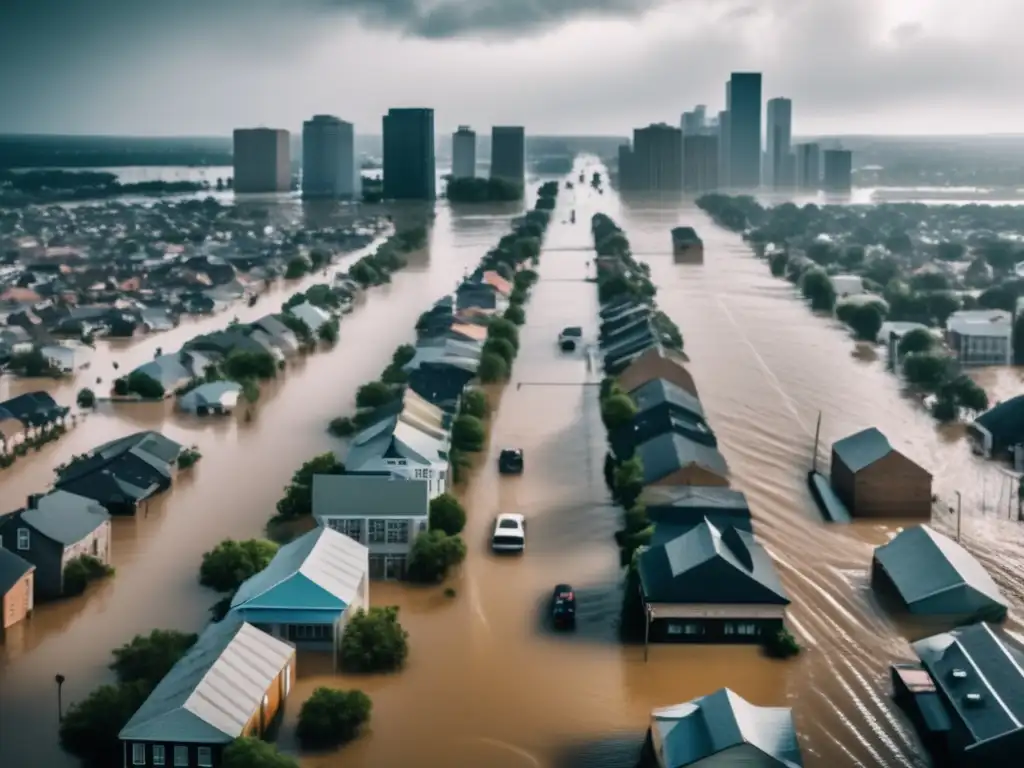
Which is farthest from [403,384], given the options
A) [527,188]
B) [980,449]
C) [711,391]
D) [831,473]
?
[527,188]

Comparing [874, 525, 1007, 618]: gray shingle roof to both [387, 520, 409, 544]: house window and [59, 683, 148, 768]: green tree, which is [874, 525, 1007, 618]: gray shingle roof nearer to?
[387, 520, 409, 544]: house window

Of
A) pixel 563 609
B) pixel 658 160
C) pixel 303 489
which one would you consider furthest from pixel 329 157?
pixel 563 609

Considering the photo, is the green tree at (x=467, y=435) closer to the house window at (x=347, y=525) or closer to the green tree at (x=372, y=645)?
the house window at (x=347, y=525)

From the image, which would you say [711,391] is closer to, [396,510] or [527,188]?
[396,510]

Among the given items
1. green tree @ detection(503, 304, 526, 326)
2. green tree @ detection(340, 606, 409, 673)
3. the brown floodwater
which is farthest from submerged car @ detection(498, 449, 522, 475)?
green tree @ detection(503, 304, 526, 326)

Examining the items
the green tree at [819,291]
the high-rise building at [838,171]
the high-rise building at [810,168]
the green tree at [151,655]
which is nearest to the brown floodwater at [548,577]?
the green tree at [151,655]
